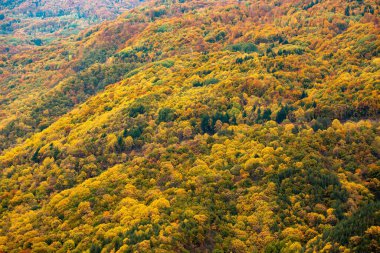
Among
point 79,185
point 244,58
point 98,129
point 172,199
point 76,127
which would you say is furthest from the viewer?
point 244,58

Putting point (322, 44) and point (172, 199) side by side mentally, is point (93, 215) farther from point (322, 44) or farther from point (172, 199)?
Result: point (322, 44)

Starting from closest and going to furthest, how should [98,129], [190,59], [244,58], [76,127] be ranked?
[98,129], [76,127], [244,58], [190,59]

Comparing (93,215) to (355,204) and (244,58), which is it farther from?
(244,58)

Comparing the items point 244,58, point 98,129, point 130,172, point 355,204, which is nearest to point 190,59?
point 244,58

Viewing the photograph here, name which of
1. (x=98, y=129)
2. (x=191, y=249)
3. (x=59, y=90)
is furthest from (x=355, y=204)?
(x=59, y=90)

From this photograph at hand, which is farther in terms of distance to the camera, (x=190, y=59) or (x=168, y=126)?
(x=190, y=59)

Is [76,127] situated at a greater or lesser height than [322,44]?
lesser
